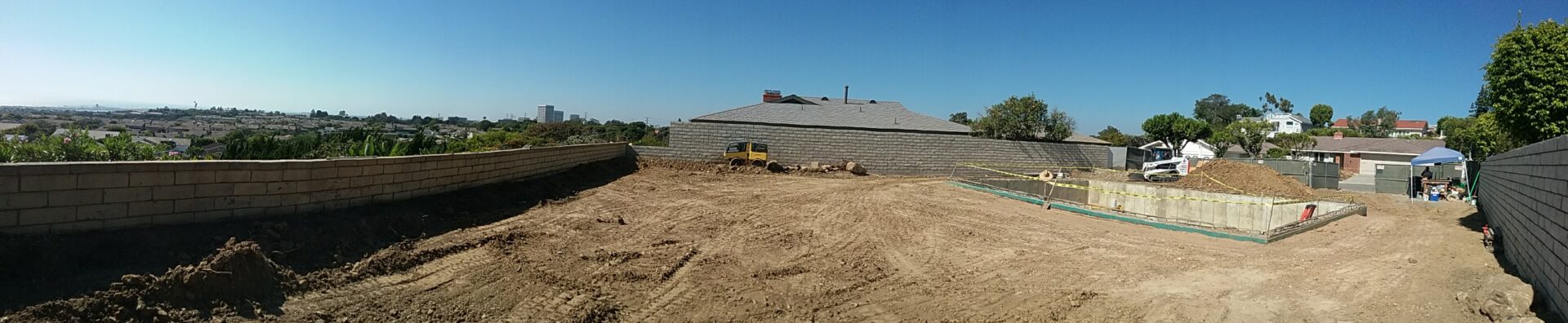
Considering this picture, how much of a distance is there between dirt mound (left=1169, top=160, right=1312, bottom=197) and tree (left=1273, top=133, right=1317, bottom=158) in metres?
27.2

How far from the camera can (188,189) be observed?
249 inches

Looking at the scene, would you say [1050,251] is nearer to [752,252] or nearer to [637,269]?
[752,252]

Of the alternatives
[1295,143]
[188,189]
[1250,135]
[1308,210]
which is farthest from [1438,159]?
[1295,143]

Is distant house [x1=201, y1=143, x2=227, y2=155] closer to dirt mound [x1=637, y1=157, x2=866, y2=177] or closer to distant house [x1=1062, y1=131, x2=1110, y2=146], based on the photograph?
dirt mound [x1=637, y1=157, x2=866, y2=177]

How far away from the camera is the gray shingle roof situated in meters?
31.5

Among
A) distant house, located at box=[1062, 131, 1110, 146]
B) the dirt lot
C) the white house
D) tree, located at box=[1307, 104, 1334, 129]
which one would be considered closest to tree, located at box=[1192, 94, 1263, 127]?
tree, located at box=[1307, 104, 1334, 129]

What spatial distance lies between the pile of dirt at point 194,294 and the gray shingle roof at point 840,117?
23569 millimetres

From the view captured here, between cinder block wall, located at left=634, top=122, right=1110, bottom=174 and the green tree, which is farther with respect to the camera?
the green tree

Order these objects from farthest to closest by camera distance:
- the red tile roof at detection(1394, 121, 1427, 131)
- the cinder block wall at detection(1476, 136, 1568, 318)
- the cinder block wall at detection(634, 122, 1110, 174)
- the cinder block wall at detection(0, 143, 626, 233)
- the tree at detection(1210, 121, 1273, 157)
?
the red tile roof at detection(1394, 121, 1427, 131) < the tree at detection(1210, 121, 1273, 157) < the cinder block wall at detection(634, 122, 1110, 174) < the cinder block wall at detection(1476, 136, 1568, 318) < the cinder block wall at detection(0, 143, 626, 233)

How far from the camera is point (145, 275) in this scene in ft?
16.3

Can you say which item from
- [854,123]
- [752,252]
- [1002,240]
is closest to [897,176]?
[854,123]

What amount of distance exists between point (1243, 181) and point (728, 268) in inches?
899

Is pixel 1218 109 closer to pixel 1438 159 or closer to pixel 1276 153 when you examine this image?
pixel 1276 153

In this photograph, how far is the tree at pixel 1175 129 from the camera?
5022 cm
